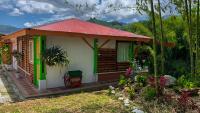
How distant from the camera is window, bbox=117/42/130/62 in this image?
1356 cm

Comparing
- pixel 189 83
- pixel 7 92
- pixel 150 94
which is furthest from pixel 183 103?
pixel 7 92

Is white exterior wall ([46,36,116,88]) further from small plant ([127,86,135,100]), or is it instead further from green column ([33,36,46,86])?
small plant ([127,86,135,100])

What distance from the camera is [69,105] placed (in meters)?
8.07

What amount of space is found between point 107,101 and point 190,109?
2.54 m

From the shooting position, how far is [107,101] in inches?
335

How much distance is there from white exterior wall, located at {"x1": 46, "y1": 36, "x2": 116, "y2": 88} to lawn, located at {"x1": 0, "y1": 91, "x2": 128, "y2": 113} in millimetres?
1717

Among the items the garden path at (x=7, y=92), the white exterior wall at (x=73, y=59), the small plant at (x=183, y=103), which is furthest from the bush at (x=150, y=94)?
the garden path at (x=7, y=92)

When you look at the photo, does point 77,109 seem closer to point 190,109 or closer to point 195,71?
point 190,109

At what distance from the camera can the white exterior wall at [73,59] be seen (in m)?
11.0

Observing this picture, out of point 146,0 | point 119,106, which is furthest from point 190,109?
point 146,0

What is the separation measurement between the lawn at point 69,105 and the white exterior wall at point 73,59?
172cm

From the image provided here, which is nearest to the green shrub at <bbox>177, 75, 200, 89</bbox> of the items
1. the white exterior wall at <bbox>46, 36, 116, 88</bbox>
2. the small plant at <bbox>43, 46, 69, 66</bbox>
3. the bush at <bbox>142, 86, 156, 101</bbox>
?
the bush at <bbox>142, 86, 156, 101</bbox>

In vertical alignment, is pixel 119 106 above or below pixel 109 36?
below

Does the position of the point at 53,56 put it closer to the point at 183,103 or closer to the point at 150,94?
the point at 150,94
